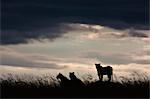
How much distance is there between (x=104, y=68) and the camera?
22.6m

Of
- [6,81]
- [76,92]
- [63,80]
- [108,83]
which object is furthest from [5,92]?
[108,83]

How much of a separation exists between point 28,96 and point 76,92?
1922mm

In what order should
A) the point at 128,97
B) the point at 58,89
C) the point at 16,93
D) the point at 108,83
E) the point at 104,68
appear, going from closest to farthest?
the point at 128,97 < the point at 16,93 < the point at 58,89 < the point at 108,83 < the point at 104,68

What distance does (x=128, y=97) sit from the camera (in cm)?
1318

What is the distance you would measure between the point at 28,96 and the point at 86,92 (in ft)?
7.41

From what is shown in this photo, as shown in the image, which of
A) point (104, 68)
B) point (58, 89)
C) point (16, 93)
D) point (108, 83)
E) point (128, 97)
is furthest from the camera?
point (104, 68)

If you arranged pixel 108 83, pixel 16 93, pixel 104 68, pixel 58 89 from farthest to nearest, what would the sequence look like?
1. pixel 104 68
2. pixel 108 83
3. pixel 58 89
4. pixel 16 93

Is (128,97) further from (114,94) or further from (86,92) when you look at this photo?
(86,92)

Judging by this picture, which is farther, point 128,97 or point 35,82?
point 35,82

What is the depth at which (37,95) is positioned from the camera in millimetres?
13648

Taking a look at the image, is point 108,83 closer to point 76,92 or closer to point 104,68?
point 76,92

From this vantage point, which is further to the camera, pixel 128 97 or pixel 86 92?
pixel 86 92

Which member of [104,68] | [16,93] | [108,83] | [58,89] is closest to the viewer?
[16,93]

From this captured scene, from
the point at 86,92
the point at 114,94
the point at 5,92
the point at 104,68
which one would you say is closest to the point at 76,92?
the point at 86,92
